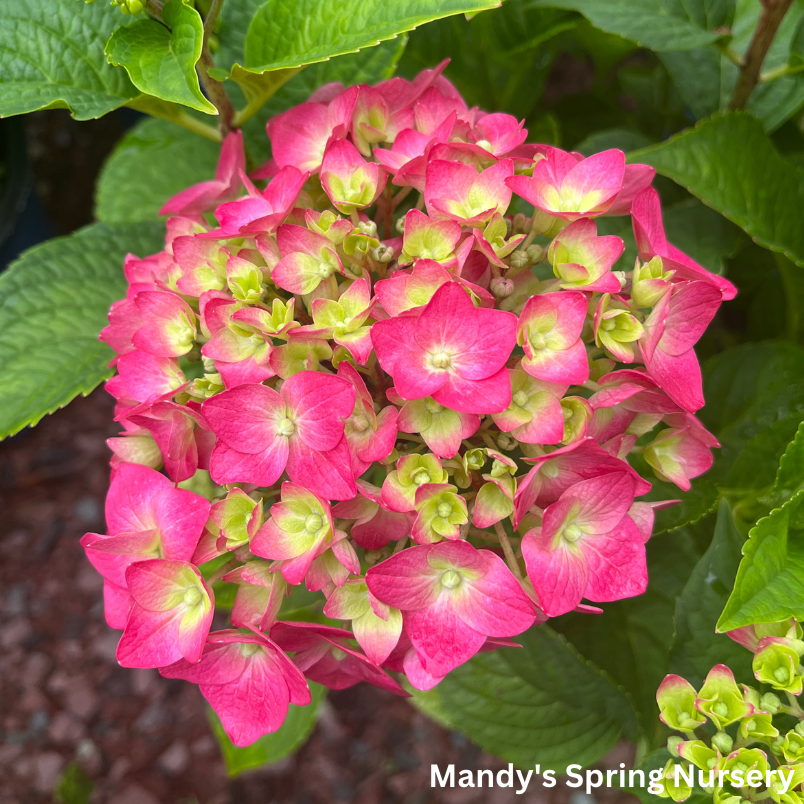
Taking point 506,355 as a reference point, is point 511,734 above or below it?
below

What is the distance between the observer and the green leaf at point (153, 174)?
0.93 meters

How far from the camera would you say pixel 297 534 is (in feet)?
1.65

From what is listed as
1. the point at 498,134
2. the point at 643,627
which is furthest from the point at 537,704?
the point at 498,134

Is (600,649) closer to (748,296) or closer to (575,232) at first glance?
(575,232)

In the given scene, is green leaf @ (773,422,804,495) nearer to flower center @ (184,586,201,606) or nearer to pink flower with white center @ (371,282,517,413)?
pink flower with white center @ (371,282,517,413)

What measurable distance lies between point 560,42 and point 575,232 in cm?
74

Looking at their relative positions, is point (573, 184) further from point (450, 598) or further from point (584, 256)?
point (450, 598)

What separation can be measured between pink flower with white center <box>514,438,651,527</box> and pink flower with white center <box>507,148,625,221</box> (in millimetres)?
165

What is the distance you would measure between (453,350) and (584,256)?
4.9 inches

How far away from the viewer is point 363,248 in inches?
21.4

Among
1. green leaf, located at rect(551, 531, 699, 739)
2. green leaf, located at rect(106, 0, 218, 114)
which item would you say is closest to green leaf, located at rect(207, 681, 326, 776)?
green leaf, located at rect(551, 531, 699, 739)

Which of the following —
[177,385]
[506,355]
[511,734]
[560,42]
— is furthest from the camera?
[560,42]

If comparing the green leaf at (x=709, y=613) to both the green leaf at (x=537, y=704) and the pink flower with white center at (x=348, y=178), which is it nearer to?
the green leaf at (x=537, y=704)

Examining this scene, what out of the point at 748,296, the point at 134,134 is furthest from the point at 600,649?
the point at 134,134
